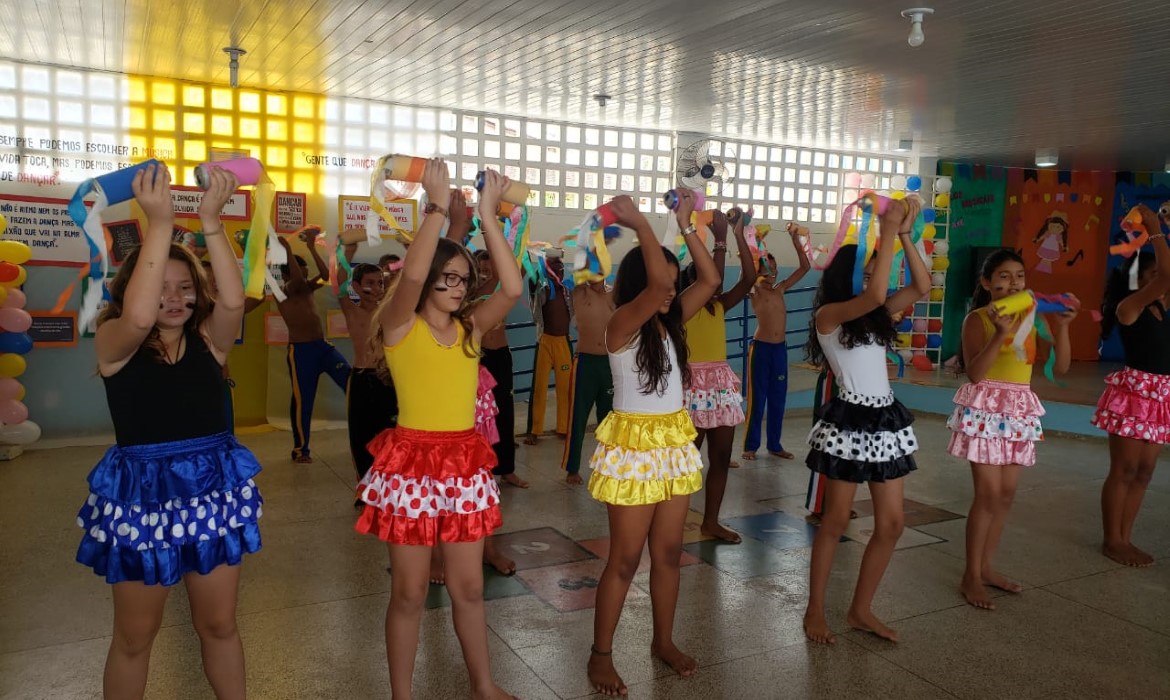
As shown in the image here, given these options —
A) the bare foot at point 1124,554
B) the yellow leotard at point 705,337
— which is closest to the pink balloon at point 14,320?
the yellow leotard at point 705,337

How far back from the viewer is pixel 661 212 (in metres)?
10.1

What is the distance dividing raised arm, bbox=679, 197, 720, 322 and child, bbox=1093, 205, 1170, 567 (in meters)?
2.58

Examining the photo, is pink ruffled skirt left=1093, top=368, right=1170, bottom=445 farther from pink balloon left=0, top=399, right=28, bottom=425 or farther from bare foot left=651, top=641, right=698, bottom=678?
pink balloon left=0, top=399, right=28, bottom=425

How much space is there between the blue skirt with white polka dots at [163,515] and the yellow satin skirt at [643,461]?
1.14 metres

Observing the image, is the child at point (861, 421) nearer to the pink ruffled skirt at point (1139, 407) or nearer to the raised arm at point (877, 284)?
the raised arm at point (877, 284)

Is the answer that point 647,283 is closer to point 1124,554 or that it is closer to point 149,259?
point 149,259

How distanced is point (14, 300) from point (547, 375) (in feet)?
12.7

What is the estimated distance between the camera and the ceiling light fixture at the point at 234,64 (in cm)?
610

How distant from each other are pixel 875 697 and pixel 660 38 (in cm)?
439

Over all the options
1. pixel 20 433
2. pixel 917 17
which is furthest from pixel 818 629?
pixel 20 433

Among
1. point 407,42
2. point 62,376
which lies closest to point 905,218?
point 407,42

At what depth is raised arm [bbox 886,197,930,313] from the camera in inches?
128

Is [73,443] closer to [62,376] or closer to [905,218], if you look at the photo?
[62,376]

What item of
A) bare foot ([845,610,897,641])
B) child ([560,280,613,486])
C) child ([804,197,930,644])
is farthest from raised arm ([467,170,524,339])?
child ([560,280,613,486])
